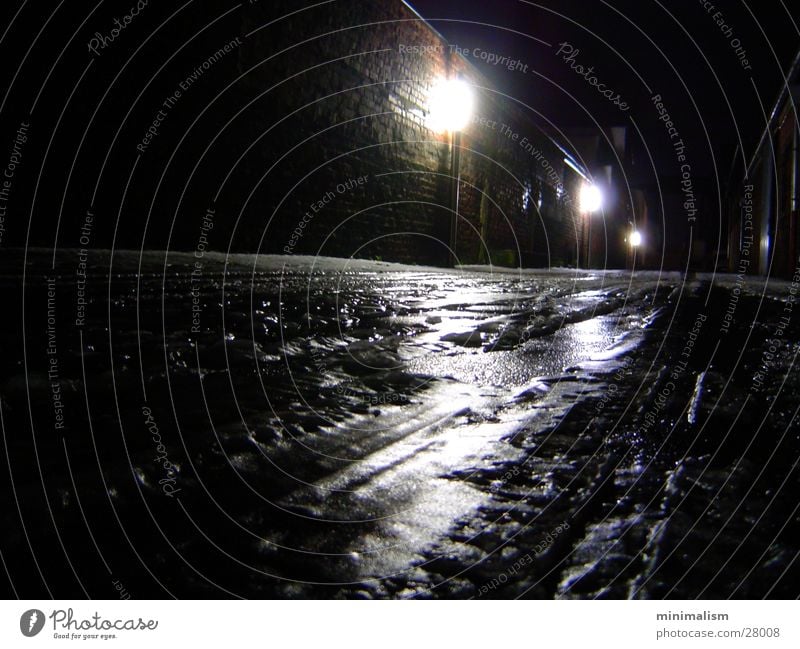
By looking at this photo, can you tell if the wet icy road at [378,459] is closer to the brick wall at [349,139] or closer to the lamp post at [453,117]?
the brick wall at [349,139]

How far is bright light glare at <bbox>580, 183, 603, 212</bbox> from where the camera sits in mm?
22656

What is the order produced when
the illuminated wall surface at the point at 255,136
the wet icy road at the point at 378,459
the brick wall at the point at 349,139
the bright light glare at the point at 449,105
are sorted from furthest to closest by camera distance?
1. the bright light glare at the point at 449,105
2. the brick wall at the point at 349,139
3. the illuminated wall surface at the point at 255,136
4. the wet icy road at the point at 378,459

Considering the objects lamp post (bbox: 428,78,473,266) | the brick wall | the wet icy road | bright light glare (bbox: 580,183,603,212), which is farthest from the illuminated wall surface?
bright light glare (bbox: 580,183,603,212)

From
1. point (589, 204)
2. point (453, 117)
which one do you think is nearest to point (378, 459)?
point (453, 117)

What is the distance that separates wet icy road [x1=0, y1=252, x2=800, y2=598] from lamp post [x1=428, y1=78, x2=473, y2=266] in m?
8.30

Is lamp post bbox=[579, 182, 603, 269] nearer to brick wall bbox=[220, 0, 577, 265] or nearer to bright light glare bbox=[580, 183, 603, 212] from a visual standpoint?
bright light glare bbox=[580, 183, 603, 212]

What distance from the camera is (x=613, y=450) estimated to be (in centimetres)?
148

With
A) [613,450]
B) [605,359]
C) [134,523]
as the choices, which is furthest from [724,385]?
[134,523]

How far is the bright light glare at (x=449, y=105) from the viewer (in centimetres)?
1031

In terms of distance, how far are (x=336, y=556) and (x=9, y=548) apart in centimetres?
64

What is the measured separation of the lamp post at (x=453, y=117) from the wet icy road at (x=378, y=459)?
830cm

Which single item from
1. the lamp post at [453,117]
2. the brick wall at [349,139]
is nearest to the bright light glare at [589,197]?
the brick wall at [349,139]

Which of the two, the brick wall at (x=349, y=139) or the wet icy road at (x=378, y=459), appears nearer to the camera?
the wet icy road at (x=378, y=459)

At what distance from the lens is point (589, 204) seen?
2292 cm
